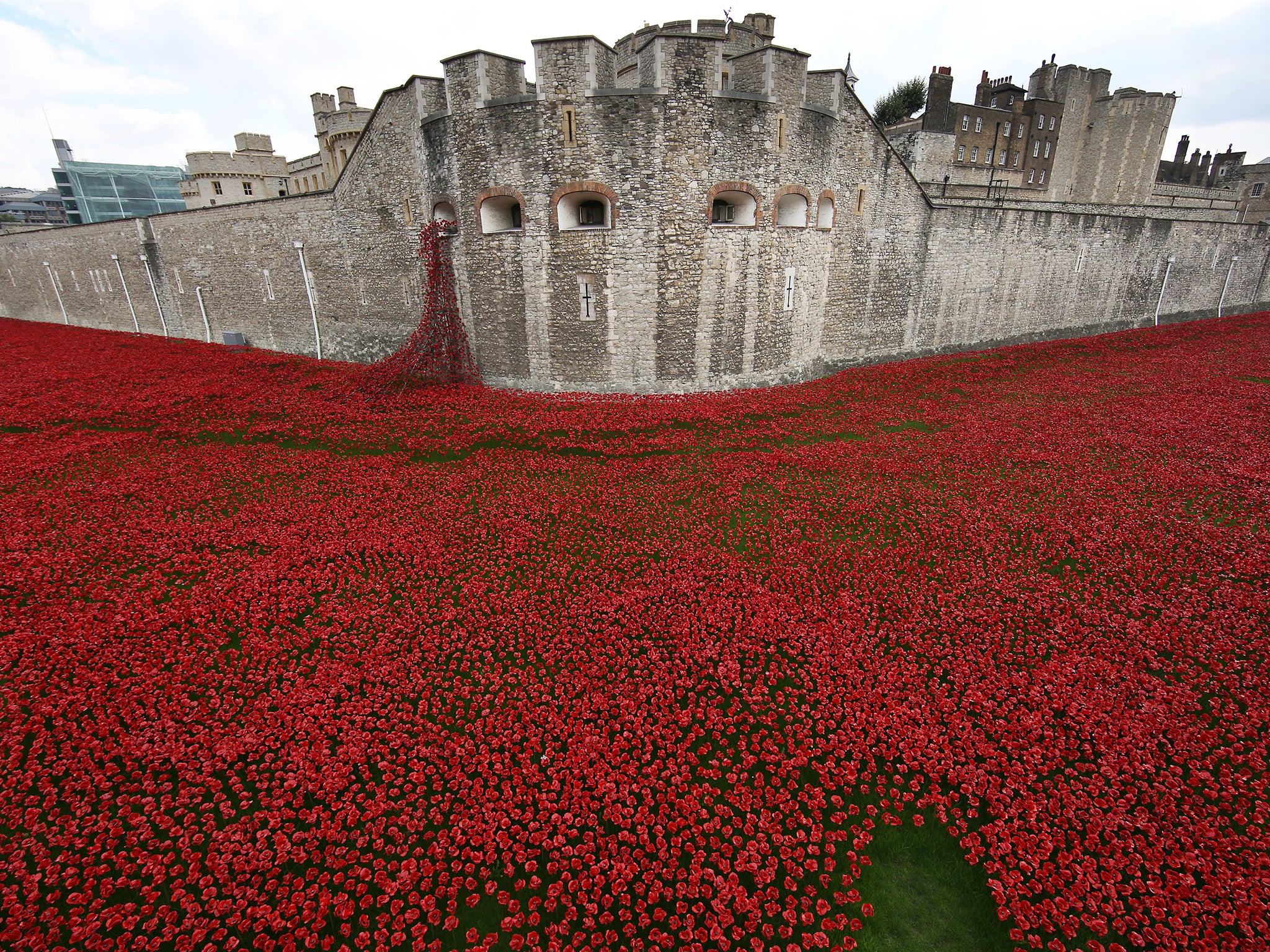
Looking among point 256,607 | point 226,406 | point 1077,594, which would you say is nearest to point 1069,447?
point 1077,594

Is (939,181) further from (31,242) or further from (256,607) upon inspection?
(31,242)

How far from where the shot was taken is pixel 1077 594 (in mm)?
7016

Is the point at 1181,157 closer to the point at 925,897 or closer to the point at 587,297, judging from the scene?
the point at 587,297

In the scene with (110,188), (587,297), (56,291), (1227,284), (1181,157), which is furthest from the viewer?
(110,188)

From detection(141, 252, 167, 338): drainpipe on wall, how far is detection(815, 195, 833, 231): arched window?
3194 centimetres

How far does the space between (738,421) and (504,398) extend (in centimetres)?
672

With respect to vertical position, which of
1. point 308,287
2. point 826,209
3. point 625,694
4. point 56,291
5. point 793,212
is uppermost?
point 826,209

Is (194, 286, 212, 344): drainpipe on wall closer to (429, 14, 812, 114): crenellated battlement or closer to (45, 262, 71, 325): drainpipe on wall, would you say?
(45, 262, 71, 325): drainpipe on wall

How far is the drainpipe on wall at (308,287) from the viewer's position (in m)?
21.2

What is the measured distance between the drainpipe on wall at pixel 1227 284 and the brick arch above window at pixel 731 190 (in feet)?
111

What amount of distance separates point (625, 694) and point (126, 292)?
3874 centimetres

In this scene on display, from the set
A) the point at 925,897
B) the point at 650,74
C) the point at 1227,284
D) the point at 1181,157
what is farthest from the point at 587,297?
the point at 1181,157

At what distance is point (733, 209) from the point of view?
15703 mm

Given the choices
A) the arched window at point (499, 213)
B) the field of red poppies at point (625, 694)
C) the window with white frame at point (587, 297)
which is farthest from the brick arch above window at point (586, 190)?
the field of red poppies at point (625, 694)
